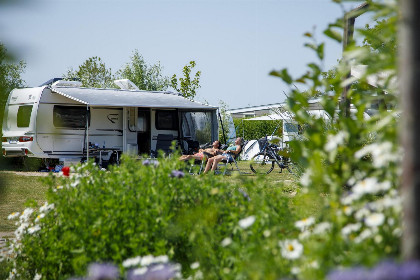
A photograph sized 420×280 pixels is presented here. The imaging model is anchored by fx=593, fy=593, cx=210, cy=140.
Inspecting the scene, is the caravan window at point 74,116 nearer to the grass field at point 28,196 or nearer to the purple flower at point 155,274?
the grass field at point 28,196

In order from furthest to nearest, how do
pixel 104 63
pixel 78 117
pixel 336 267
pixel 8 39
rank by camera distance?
pixel 104 63 < pixel 78 117 < pixel 336 267 < pixel 8 39

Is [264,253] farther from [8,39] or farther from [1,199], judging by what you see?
[8,39]

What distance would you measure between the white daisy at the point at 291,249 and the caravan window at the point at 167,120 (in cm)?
1327

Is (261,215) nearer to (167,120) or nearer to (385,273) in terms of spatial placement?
(385,273)

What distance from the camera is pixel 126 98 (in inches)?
566

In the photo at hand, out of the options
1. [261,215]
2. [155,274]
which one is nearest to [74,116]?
[261,215]

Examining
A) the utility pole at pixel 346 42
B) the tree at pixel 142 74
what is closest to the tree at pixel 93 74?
the tree at pixel 142 74

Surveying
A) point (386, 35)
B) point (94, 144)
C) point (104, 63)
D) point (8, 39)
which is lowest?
point (94, 144)

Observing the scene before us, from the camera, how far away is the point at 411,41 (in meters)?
1.36

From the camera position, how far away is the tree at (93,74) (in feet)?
81.4

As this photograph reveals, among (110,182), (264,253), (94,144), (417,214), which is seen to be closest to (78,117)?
(94,144)

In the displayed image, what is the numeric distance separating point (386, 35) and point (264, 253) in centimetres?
89

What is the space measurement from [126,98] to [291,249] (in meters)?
12.5

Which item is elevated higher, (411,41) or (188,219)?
(411,41)
